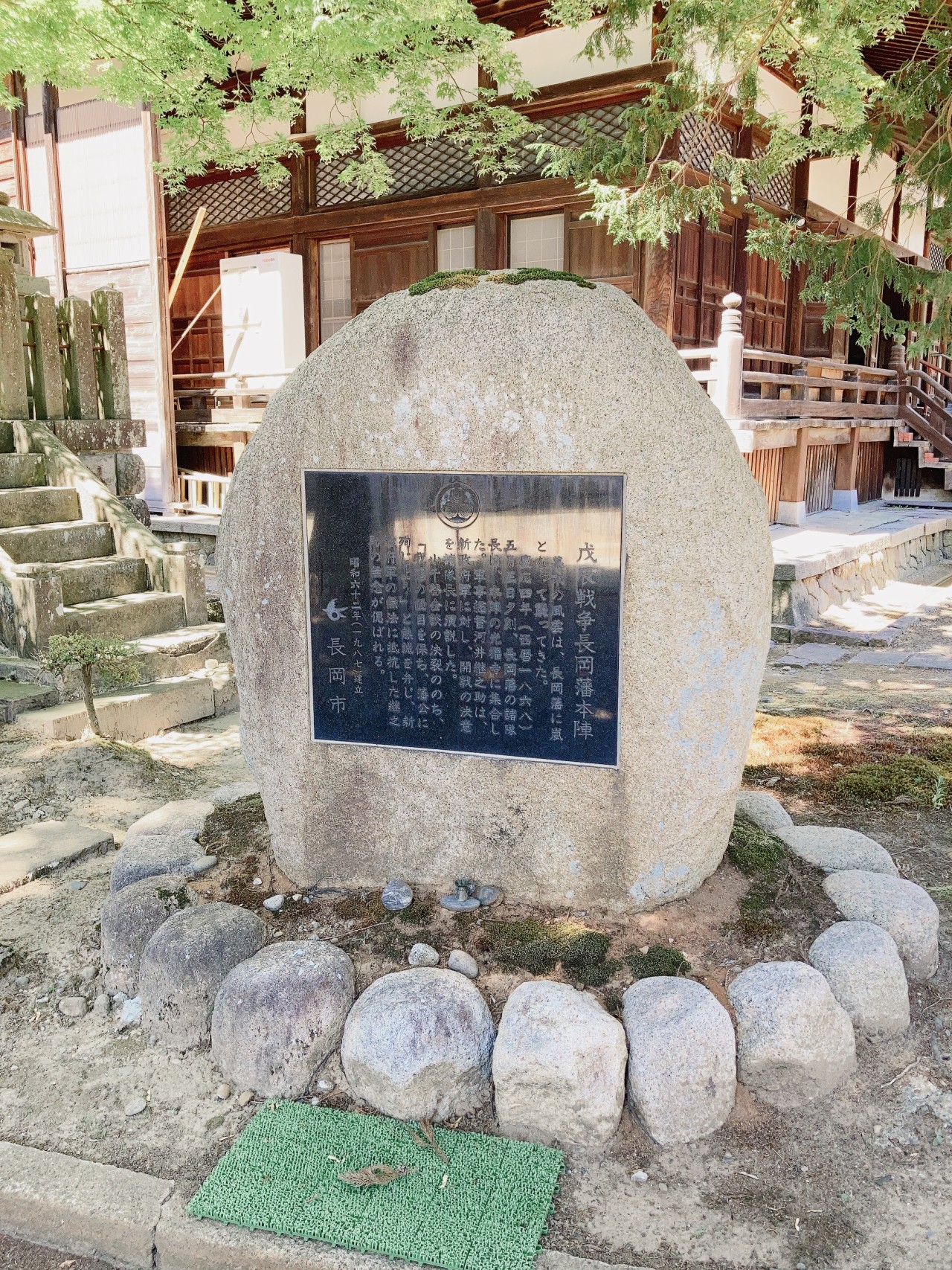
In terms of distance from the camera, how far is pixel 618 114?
11.1m

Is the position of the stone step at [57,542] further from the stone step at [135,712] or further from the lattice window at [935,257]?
the lattice window at [935,257]

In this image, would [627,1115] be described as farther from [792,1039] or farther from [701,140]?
[701,140]

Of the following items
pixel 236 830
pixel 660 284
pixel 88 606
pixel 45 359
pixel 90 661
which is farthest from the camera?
pixel 660 284

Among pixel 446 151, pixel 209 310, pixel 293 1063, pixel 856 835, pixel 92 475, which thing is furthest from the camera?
pixel 209 310

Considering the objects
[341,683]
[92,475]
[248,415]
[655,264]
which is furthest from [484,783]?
[248,415]

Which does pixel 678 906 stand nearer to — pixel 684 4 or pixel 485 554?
pixel 485 554

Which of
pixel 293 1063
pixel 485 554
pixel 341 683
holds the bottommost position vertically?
pixel 293 1063

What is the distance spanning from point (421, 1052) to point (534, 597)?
1.60m

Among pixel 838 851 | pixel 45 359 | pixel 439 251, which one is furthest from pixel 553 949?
pixel 439 251

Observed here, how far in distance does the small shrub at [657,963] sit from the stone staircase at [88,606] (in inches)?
175

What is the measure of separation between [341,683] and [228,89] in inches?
519

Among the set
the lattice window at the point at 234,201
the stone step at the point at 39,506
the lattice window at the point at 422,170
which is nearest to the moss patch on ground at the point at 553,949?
the stone step at the point at 39,506

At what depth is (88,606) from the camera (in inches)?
302

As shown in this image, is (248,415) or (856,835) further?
(248,415)
